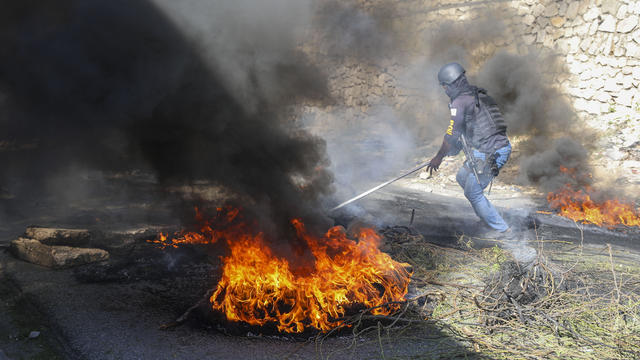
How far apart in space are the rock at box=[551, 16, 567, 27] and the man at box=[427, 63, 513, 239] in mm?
8528

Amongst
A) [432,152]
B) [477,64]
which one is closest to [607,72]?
[477,64]

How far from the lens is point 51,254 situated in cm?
389

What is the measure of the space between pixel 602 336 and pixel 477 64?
39.6 feet

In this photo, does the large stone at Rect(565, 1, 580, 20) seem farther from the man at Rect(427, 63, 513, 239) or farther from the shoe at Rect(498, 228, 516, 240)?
the shoe at Rect(498, 228, 516, 240)

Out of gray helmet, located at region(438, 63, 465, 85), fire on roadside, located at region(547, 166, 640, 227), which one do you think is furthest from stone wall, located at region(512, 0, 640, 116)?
gray helmet, located at region(438, 63, 465, 85)

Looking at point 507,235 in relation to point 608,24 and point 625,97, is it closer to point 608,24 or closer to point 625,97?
point 625,97

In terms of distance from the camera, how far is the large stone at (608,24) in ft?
34.5

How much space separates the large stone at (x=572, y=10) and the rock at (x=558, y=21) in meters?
0.18

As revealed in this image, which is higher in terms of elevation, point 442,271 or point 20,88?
point 20,88

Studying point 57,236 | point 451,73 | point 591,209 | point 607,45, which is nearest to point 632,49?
point 607,45

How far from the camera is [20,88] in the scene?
5.17 meters

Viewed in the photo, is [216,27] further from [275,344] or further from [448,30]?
[448,30]

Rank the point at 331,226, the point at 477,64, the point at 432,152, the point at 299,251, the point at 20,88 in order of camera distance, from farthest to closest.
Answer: the point at 477,64, the point at 432,152, the point at 20,88, the point at 331,226, the point at 299,251

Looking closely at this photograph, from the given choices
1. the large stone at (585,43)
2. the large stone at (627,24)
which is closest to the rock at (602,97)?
the large stone at (585,43)
